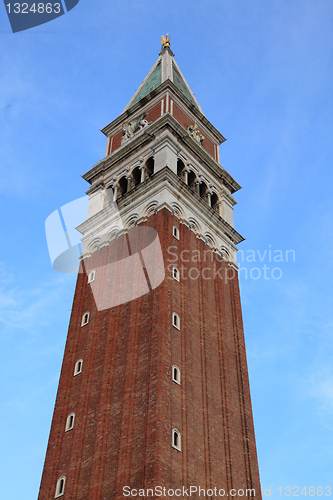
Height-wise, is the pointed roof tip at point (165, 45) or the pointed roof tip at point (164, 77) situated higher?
the pointed roof tip at point (165, 45)

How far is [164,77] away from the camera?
181 ft

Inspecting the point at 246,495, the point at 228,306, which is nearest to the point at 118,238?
the point at 228,306

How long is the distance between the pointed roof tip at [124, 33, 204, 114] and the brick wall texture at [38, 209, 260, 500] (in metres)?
21.0

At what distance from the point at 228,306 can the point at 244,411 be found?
27.5 feet

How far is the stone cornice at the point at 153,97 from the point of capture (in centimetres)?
5131

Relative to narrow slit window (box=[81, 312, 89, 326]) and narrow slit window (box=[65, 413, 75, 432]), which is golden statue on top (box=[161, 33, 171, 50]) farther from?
narrow slit window (box=[65, 413, 75, 432])

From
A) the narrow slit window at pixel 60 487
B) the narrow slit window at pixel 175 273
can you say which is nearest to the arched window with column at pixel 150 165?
the narrow slit window at pixel 175 273

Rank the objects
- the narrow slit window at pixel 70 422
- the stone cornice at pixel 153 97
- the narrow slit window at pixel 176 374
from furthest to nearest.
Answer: the stone cornice at pixel 153 97 < the narrow slit window at pixel 70 422 < the narrow slit window at pixel 176 374

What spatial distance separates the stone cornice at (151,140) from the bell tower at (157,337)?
0.38 ft

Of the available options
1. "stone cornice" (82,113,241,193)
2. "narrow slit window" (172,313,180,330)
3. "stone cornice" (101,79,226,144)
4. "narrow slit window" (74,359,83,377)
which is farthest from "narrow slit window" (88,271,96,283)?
"stone cornice" (101,79,226,144)

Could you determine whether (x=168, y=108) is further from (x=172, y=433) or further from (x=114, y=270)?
(x=172, y=433)

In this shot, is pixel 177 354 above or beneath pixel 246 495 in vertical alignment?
above

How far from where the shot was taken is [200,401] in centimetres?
3228

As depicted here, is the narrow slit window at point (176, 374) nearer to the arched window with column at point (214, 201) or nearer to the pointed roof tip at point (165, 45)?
the arched window with column at point (214, 201)
